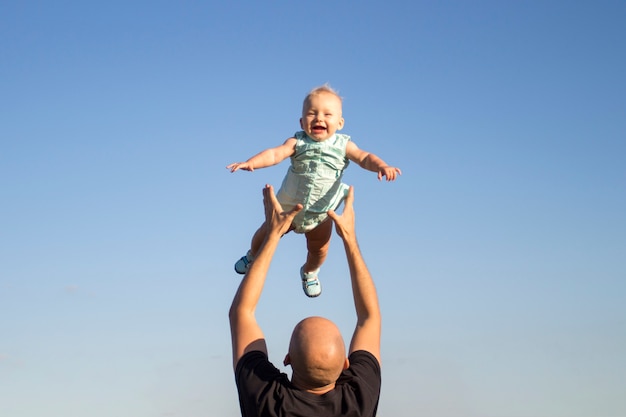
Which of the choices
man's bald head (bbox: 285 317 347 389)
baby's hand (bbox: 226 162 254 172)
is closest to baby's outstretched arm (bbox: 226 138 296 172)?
baby's hand (bbox: 226 162 254 172)

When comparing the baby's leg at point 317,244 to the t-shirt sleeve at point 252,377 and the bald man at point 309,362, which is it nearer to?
the bald man at point 309,362

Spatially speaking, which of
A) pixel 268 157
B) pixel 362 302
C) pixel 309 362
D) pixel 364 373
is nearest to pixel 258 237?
pixel 268 157

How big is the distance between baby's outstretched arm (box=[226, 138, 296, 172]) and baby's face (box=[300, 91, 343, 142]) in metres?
0.28

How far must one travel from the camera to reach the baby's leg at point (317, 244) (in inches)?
403

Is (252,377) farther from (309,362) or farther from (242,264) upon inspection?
(242,264)

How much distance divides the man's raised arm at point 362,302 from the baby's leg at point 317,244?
3.19m

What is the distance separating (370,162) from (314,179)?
81 cm

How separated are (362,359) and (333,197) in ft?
12.4

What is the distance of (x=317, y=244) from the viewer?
34.2 ft

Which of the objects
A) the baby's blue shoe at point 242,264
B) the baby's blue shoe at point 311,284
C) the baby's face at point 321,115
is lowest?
the baby's blue shoe at point 311,284

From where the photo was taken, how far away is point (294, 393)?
5.64 m

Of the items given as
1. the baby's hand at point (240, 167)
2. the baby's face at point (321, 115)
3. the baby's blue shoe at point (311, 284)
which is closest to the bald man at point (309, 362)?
the baby's hand at point (240, 167)

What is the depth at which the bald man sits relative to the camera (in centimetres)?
546

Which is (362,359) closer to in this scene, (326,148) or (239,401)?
(239,401)
